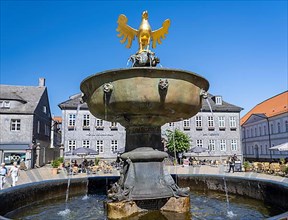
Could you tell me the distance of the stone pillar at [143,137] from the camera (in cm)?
588

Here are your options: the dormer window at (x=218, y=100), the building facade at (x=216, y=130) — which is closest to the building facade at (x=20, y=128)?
the building facade at (x=216, y=130)

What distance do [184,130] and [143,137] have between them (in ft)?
110

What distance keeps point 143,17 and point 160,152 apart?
3.25 metres

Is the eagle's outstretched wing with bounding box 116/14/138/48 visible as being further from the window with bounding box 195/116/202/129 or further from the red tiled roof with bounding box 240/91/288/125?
the red tiled roof with bounding box 240/91/288/125

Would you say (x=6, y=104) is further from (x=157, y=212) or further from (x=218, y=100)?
(x=157, y=212)

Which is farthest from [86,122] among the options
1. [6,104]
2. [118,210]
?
[118,210]

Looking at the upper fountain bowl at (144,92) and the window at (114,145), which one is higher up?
the upper fountain bowl at (144,92)

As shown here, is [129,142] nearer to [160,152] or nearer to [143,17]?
[160,152]

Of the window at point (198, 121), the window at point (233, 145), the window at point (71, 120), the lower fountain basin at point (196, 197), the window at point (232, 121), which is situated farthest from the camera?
the window at point (232, 121)

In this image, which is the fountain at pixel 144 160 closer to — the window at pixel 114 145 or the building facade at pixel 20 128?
the building facade at pixel 20 128

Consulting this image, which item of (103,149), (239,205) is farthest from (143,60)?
(103,149)

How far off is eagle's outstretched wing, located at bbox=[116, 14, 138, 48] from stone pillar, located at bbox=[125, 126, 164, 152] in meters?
2.15

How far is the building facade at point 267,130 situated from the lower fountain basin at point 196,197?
34.9 meters

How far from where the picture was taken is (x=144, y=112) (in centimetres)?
526
